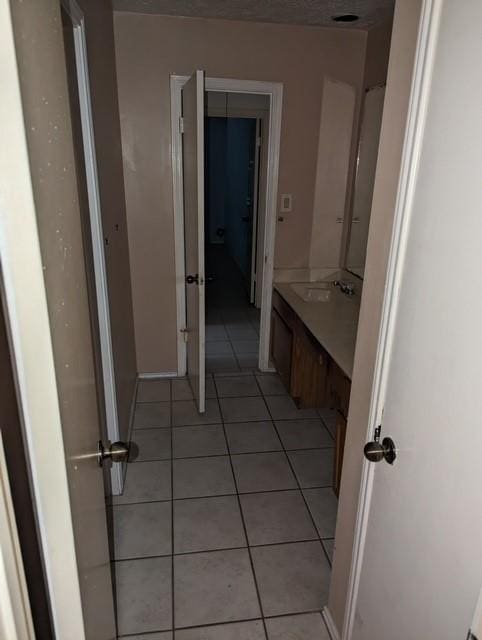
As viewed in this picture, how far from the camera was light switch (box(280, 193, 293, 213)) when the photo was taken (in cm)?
340

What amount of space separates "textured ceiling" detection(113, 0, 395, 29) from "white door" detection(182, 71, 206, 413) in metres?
0.43

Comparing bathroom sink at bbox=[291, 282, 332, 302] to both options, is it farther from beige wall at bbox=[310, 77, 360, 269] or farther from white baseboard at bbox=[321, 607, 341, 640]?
white baseboard at bbox=[321, 607, 341, 640]

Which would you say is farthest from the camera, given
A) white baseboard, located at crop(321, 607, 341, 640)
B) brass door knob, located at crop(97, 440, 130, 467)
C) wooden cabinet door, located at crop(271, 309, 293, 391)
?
wooden cabinet door, located at crop(271, 309, 293, 391)

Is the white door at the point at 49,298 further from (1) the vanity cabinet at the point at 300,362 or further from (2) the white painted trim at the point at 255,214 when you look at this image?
(2) the white painted trim at the point at 255,214

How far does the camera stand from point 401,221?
108cm

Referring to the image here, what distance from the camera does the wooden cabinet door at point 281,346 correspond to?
3.24 metres

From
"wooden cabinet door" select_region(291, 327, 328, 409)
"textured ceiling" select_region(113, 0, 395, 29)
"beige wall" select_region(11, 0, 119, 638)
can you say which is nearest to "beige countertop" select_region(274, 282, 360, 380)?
"wooden cabinet door" select_region(291, 327, 328, 409)

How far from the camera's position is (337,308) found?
3.06 m

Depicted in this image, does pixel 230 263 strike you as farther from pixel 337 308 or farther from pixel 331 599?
pixel 331 599

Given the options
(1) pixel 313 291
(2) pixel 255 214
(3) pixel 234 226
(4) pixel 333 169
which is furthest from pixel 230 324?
(3) pixel 234 226

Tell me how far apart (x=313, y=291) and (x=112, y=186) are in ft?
5.16

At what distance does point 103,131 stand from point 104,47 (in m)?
0.55

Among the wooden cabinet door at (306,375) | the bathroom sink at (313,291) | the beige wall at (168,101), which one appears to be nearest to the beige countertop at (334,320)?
the bathroom sink at (313,291)

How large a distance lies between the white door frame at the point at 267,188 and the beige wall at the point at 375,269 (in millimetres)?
2146
